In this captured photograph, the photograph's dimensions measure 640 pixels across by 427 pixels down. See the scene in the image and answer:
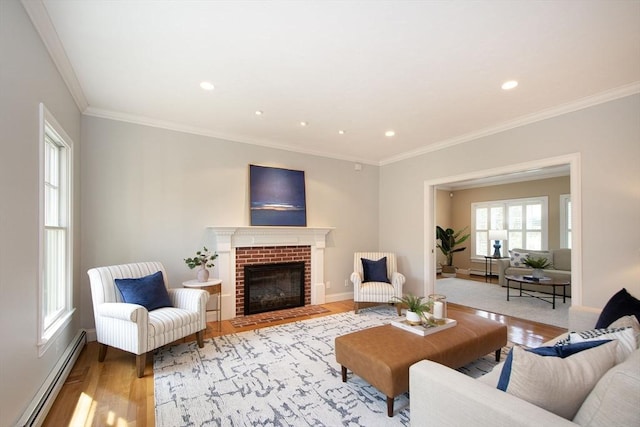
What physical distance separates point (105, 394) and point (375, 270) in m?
3.74

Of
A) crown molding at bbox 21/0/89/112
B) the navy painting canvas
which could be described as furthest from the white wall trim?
crown molding at bbox 21/0/89/112

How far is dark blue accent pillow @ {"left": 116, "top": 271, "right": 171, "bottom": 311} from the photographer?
2986 millimetres

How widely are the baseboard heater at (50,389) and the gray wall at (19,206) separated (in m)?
0.06

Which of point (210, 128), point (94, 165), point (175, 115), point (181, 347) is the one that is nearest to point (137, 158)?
point (94, 165)

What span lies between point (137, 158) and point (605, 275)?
559 centimetres

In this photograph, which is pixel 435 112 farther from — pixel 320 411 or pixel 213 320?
pixel 213 320

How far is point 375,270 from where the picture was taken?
494 centimetres

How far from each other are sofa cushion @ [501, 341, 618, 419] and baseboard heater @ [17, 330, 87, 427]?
108 inches

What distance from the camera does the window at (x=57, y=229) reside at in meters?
2.61

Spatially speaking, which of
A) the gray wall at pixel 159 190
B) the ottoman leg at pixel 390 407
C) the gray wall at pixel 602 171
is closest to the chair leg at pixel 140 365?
the gray wall at pixel 159 190

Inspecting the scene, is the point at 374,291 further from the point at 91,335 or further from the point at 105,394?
the point at 91,335

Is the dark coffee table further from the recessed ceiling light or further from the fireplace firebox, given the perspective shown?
the fireplace firebox

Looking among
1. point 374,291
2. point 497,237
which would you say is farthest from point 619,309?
point 497,237

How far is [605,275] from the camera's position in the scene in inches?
122
